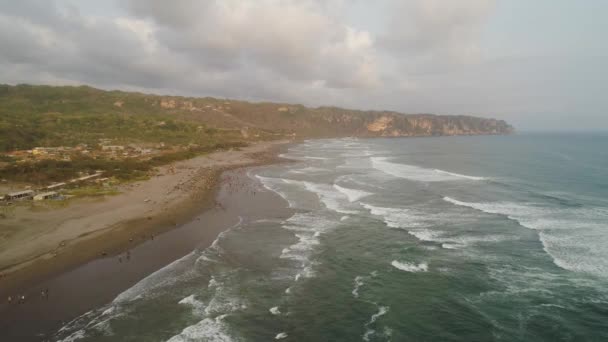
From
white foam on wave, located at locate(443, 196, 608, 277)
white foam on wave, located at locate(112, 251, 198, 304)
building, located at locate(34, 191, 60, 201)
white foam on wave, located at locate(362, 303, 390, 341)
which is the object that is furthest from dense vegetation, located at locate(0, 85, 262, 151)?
white foam on wave, located at locate(443, 196, 608, 277)

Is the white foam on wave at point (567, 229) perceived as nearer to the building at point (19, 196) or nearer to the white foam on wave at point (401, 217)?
the white foam on wave at point (401, 217)

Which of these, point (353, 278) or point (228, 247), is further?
point (228, 247)

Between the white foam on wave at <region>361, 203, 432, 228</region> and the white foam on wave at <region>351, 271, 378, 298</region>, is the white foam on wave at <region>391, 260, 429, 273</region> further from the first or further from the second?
the white foam on wave at <region>361, 203, 432, 228</region>

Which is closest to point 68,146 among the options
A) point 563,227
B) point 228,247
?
point 228,247

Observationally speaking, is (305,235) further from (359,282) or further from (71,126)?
(71,126)

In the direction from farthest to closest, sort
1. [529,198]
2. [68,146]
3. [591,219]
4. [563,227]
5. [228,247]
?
1. [68,146]
2. [529,198]
3. [591,219]
4. [563,227]
5. [228,247]

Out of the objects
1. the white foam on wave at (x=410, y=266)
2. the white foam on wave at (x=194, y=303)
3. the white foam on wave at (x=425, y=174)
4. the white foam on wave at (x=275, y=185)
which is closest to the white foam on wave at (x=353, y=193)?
the white foam on wave at (x=275, y=185)

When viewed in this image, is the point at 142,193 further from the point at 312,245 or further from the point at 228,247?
the point at 312,245
